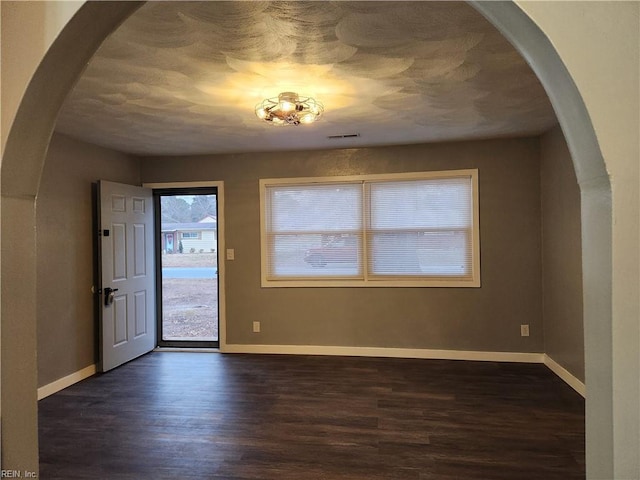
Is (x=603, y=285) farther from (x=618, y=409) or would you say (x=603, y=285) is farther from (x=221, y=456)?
(x=221, y=456)

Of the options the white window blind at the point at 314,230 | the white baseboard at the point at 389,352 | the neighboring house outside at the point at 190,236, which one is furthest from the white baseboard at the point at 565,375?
the neighboring house outside at the point at 190,236

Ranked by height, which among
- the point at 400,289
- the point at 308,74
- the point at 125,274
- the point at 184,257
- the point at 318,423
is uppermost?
the point at 308,74

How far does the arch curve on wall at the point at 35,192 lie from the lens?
2.76 ft

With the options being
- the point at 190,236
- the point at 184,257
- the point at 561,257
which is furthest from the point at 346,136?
the point at 184,257

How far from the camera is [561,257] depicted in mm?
3789

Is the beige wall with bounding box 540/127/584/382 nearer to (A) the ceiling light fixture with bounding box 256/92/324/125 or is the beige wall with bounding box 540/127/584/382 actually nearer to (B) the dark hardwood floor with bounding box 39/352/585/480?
(B) the dark hardwood floor with bounding box 39/352/585/480

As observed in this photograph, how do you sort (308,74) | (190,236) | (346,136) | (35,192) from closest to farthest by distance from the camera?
(35,192), (308,74), (346,136), (190,236)

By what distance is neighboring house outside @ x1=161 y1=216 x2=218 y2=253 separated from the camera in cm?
524

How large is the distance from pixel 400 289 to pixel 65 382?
3.52 metres

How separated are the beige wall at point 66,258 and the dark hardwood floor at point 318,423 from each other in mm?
378

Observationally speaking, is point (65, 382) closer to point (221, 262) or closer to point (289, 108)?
point (221, 262)

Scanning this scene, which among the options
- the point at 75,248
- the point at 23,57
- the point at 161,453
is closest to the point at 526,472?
the point at 161,453

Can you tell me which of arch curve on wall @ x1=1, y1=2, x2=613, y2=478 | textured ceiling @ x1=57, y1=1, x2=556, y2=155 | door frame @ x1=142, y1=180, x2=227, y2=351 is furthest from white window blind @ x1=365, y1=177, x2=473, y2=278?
arch curve on wall @ x1=1, y1=2, x2=613, y2=478

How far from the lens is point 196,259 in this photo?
5.38 metres
